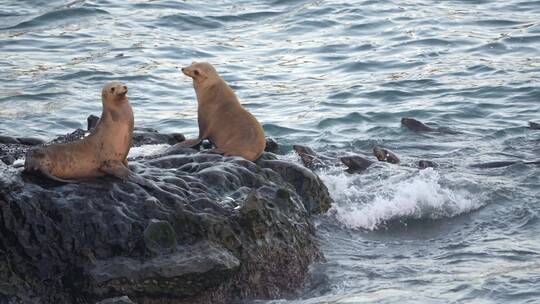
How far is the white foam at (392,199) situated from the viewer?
9.97 m

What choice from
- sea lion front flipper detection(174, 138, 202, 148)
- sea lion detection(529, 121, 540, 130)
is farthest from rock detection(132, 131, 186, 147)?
sea lion detection(529, 121, 540, 130)


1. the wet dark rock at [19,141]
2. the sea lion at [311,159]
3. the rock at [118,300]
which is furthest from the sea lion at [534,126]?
the rock at [118,300]

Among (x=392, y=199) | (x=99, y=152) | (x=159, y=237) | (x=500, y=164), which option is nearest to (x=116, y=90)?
(x=99, y=152)

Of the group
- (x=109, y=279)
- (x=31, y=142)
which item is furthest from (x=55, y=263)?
(x=31, y=142)

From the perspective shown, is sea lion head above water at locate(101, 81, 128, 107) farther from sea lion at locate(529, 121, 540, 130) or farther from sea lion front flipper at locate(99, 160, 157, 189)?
sea lion at locate(529, 121, 540, 130)

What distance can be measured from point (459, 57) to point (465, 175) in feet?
21.1

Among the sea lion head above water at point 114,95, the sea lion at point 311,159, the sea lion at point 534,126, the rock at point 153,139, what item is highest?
the sea lion head above water at point 114,95

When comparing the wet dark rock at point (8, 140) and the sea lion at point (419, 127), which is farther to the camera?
the sea lion at point (419, 127)

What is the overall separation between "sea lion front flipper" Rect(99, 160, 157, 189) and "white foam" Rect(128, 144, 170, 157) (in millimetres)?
1849

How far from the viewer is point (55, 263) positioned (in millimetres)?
7098

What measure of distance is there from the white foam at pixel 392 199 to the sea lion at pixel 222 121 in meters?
1.02

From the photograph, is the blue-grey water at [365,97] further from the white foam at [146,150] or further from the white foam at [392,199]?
the white foam at [146,150]

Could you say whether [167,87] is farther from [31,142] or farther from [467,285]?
[467,285]

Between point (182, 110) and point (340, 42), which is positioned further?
point (340, 42)
